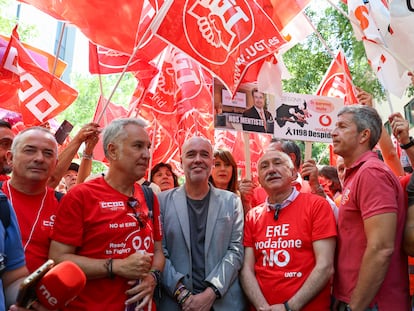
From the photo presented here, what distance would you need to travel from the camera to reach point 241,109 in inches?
191

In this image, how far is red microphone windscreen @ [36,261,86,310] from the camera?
5.24 feet

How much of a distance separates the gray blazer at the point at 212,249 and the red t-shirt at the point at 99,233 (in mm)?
435

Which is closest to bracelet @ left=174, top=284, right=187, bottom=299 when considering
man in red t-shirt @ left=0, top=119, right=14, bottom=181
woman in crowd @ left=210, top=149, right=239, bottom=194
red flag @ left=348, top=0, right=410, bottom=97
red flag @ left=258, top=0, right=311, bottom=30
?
woman in crowd @ left=210, top=149, right=239, bottom=194

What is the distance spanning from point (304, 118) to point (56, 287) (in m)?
4.38

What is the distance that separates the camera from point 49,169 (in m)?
3.09

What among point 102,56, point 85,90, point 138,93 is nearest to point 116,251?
point 102,56

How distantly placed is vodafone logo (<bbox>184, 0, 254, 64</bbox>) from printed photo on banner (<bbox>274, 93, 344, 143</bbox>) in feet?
4.11

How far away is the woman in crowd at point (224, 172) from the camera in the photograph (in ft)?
15.4

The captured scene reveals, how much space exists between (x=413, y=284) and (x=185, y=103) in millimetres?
4370

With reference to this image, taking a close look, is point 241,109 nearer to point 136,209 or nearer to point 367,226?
point 136,209

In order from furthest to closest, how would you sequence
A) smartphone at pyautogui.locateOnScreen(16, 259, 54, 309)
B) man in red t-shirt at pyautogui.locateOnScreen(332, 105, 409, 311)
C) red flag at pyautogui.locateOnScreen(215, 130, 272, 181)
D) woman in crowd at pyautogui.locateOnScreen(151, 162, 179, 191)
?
red flag at pyautogui.locateOnScreen(215, 130, 272, 181) → woman in crowd at pyautogui.locateOnScreen(151, 162, 179, 191) → man in red t-shirt at pyautogui.locateOnScreen(332, 105, 409, 311) → smartphone at pyautogui.locateOnScreen(16, 259, 54, 309)

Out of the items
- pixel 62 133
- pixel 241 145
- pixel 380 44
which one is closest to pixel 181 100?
pixel 241 145

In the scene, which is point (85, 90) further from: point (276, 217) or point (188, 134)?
point (276, 217)

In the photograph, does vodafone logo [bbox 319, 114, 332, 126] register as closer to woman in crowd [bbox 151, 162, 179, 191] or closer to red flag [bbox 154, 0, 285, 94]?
red flag [bbox 154, 0, 285, 94]
